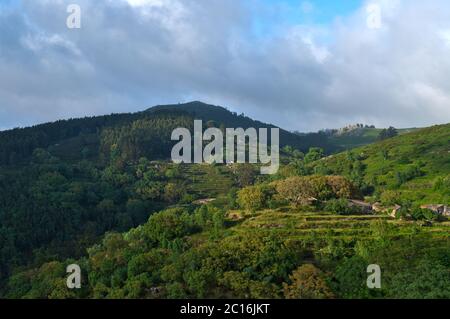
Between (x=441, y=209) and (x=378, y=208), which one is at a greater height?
(x=378, y=208)

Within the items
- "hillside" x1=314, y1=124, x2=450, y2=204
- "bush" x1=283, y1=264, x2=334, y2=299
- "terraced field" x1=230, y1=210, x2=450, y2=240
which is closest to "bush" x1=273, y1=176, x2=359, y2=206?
"terraced field" x1=230, y1=210, x2=450, y2=240

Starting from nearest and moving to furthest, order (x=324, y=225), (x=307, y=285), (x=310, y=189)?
(x=307, y=285) → (x=324, y=225) → (x=310, y=189)

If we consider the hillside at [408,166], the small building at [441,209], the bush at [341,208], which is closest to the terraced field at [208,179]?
the hillside at [408,166]

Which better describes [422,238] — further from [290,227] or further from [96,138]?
[96,138]

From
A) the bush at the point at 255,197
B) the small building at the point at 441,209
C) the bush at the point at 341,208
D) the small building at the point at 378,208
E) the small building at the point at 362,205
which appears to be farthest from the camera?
the small building at the point at 378,208

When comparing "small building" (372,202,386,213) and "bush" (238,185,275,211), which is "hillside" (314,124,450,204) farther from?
"bush" (238,185,275,211)

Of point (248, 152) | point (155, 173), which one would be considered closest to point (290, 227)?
point (155, 173)

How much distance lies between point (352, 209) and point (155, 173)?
8483 centimetres

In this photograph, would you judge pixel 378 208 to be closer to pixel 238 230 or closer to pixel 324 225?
pixel 324 225

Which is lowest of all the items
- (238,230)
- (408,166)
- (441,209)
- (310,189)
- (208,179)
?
(238,230)

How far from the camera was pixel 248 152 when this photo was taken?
175125 mm

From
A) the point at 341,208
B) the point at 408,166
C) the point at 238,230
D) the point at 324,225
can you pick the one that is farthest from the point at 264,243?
the point at 408,166

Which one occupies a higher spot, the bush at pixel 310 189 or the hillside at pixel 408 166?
the hillside at pixel 408 166

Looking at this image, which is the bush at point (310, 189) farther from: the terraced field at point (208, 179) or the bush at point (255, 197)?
the terraced field at point (208, 179)
